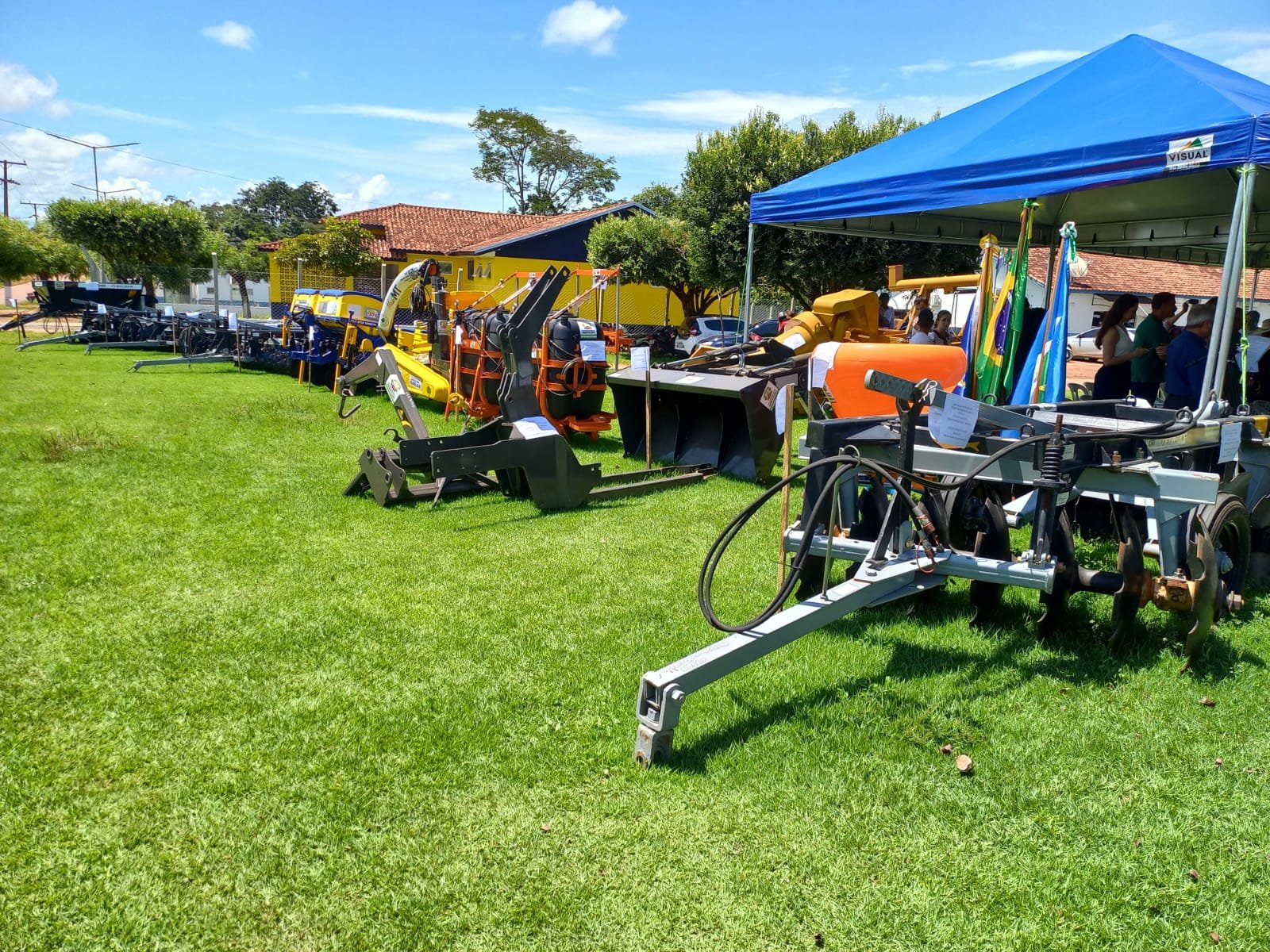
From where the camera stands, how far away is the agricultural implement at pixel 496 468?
627 centimetres

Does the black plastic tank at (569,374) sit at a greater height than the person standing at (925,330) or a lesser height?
lesser

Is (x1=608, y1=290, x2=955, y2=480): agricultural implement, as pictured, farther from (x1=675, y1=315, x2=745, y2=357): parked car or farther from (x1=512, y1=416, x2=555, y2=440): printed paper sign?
(x1=675, y1=315, x2=745, y2=357): parked car

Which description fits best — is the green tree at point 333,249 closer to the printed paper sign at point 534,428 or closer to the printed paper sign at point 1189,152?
the printed paper sign at point 534,428

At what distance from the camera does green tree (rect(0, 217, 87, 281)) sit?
3009 centimetres

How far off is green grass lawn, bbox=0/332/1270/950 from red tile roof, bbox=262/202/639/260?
96.4ft

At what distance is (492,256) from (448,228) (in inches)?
227

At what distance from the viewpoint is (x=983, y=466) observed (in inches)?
143

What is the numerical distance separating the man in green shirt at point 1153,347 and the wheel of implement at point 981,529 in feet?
15.1

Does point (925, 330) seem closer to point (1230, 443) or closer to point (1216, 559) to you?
point (1230, 443)

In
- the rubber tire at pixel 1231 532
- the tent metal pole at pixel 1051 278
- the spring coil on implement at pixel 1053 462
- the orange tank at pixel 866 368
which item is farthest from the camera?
the tent metal pole at pixel 1051 278

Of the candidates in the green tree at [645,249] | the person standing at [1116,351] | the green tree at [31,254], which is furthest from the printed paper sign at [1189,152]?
the green tree at [31,254]

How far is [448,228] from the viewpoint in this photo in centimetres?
3734

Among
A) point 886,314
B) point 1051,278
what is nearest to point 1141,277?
point 886,314

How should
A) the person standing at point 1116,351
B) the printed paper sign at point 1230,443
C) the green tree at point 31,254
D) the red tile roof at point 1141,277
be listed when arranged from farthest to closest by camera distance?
the red tile roof at point 1141,277 < the green tree at point 31,254 < the person standing at point 1116,351 < the printed paper sign at point 1230,443
